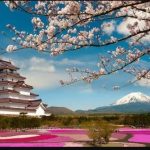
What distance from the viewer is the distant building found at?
257ft

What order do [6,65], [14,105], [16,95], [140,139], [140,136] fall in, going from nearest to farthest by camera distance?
[140,139] → [140,136] → [14,105] → [16,95] → [6,65]

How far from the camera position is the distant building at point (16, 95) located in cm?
7825

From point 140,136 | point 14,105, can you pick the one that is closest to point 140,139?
point 140,136

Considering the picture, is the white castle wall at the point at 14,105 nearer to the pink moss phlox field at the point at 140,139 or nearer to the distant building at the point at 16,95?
the distant building at the point at 16,95

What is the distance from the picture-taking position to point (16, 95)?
83812 mm

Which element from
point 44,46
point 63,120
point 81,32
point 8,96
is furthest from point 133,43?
point 8,96

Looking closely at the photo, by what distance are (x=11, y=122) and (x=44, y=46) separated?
43180 mm

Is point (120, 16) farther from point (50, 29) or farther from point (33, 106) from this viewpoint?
point (33, 106)

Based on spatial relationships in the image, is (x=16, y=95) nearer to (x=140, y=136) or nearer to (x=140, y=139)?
(x=140, y=136)

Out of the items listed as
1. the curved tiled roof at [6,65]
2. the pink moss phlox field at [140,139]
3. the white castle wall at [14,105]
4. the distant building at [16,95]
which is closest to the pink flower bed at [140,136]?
the pink moss phlox field at [140,139]

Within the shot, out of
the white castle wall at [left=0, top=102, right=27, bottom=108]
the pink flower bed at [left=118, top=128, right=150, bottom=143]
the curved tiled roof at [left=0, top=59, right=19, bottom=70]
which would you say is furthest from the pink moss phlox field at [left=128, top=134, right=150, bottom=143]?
the curved tiled roof at [left=0, top=59, right=19, bottom=70]

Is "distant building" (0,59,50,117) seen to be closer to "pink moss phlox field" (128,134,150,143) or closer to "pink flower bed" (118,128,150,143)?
"pink flower bed" (118,128,150,143)

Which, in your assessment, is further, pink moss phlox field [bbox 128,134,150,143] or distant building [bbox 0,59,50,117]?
distant building [bbox 0,59,50,117]

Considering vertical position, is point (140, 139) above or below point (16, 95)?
below
